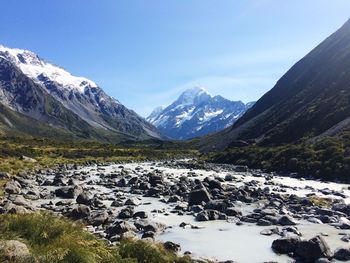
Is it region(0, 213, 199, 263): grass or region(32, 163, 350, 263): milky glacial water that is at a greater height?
region(0, 213, 199, 263): grass

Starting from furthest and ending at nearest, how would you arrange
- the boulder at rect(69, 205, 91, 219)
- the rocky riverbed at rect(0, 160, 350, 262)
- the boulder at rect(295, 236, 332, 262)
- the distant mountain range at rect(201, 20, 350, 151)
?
the distant mountain range at rect(201, 20, 350, 151) → the boulder at rect(69, 205, 91, 219) → the rocky riverbed at rect(0, 160, 350, 262) → the boulder at rect(295, 236, 332, 262)

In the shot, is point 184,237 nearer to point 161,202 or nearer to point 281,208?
point 281,208

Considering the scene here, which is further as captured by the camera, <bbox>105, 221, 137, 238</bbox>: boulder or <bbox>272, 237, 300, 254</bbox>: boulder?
<bbox>105, 221, 137, 238</bbox>: boulder

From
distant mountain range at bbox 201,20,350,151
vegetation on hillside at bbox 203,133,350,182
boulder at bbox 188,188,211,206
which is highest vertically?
distant mountain range at bbox 201,20,350,151

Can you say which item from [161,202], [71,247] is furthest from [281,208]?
[71,247]

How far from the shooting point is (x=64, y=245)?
15.3m

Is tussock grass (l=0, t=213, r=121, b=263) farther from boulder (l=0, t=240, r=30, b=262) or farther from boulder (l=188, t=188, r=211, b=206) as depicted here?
boulder (l=188, t=188, r=211, b=206)

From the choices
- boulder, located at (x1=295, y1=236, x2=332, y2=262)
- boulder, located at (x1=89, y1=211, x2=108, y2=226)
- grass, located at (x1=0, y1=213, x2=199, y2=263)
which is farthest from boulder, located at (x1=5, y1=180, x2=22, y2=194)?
boulder, located at (x1=295, y1=236, x2=332, y2=262)

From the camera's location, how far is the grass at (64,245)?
14297mm

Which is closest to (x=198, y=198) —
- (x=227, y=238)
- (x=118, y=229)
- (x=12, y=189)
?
(x=227, y=238)

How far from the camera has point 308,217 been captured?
32.3 m

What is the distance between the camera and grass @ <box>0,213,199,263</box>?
46.9 ft

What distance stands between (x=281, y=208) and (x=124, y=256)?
2199 cm

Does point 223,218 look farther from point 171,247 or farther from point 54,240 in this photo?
point 54,240
